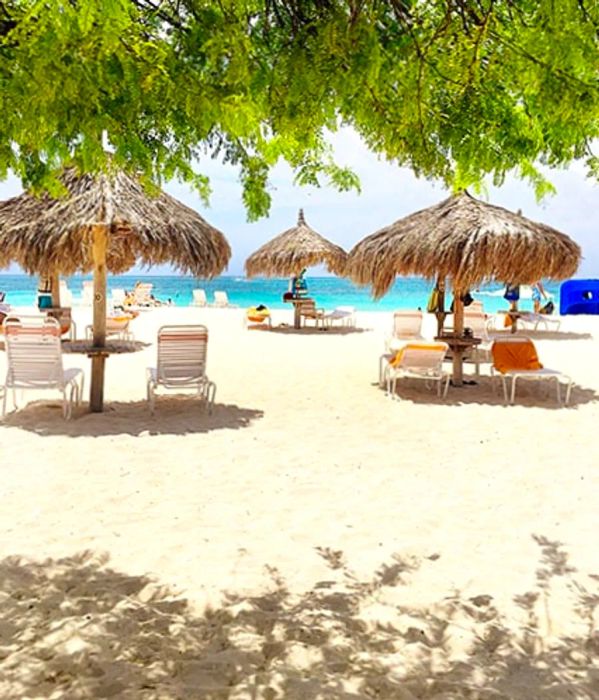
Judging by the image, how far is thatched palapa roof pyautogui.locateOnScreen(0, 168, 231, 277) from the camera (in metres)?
8.59

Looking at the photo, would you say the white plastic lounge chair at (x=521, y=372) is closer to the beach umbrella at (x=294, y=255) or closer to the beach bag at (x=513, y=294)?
the beach bag at (x=513, y=294)

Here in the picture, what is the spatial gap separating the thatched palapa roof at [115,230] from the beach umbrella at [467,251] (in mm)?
2694

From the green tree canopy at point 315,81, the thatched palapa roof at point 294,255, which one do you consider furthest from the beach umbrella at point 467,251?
the thatched palapa roof at point 294,255

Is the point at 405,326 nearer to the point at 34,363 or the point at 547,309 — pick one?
the point at 34,363

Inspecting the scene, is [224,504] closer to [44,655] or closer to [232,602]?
[232,602]

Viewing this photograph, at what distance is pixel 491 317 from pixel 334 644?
65.0 feet

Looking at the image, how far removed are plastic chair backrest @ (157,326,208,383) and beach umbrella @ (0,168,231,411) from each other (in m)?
0.72

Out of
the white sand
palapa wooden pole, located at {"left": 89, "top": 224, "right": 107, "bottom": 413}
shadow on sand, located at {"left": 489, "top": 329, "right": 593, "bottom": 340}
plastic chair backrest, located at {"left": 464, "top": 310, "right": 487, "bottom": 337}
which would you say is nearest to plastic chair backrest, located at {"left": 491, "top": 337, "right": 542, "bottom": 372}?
the white sand

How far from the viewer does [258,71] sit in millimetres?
2592

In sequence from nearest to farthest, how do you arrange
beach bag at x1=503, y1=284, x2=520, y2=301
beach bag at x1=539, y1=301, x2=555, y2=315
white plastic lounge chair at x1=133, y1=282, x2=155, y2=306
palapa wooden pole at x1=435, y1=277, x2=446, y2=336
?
palapa wooden pole at x1=435, y1=277, x2=446, y2=336 → beach bag at x1=503, y1=284, x2=520, y2=301 → beach bag at x1=539, y1=301, x2=555, y2=315 → white plastic lounge chair at x1=133, y1=282, x2=155, y2=306

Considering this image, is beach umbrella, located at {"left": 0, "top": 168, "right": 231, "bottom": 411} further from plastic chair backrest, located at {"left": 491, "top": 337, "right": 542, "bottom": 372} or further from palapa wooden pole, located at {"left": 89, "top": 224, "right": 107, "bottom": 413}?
plastic chair backrest, located at {"left": 491, "top": 337, "right": 542, "bottom": 372}

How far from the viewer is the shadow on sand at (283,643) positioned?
278 cm

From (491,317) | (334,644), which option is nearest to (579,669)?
(334,644)

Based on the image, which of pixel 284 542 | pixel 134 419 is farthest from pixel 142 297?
pixel 284 542
